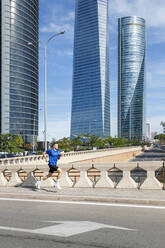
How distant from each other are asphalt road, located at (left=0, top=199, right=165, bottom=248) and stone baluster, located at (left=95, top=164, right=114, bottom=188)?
2.53 meters

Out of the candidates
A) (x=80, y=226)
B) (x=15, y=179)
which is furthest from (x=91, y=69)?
(x=80, y=226)

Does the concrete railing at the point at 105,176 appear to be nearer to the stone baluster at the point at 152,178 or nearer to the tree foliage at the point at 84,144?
the stone baluster at the point at 152,178

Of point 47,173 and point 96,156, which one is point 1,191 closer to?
point 47,173

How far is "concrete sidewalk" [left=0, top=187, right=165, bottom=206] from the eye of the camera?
9273 millimetres

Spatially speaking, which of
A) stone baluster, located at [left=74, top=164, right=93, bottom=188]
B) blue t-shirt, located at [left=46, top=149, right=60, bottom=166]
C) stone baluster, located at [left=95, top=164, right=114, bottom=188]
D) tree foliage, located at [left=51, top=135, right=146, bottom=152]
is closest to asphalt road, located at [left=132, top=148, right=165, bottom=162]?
tree foliage, located at [left=51, top=135, right=146, bottom=152]

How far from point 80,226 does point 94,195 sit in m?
3.60

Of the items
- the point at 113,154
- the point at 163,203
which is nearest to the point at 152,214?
the point at 163,203

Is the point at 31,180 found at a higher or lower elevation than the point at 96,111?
lower

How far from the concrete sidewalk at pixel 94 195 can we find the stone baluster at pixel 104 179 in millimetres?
348

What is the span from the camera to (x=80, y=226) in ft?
21.8

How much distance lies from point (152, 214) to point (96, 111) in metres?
171

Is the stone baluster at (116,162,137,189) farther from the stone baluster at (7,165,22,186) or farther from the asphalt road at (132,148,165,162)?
the asphalt road at (132,148,165,162)

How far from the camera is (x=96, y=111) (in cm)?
17875

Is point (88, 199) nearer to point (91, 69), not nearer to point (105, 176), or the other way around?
point (105, 176)
